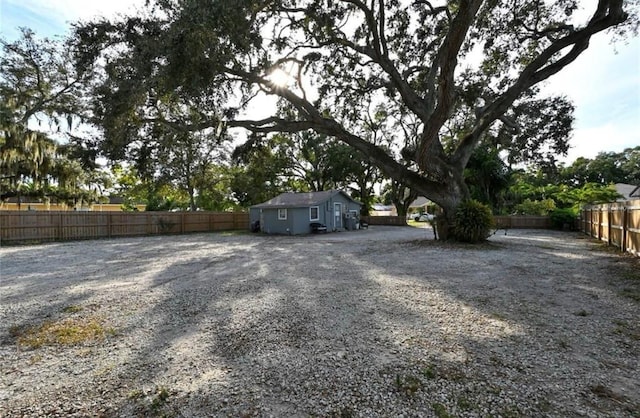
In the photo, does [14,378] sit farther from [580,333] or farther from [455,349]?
[580,333]

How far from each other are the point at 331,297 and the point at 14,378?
358 cm

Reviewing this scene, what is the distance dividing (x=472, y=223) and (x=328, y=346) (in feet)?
32.5

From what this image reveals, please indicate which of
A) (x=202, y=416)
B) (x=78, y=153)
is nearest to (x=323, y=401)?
(x=202, y=416)

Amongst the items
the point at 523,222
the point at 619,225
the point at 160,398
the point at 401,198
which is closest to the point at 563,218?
the point at 523,222

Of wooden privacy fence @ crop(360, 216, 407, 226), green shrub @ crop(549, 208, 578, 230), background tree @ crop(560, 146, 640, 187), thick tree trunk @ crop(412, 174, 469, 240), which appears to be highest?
background tree @ crop(560, 146, 640, 187)

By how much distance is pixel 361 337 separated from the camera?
3326 mm

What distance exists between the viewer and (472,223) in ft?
37.1

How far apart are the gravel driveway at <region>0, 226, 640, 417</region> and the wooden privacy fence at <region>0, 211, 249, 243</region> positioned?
10.4 m

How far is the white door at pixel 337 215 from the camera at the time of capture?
2172 cm

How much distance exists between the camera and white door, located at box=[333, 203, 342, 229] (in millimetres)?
21719

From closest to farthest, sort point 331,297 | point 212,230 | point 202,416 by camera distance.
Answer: point 202,416
point 331,297
point 212,230

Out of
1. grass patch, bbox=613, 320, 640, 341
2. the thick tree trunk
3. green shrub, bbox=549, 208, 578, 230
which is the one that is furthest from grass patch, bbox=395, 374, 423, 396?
green shrub, bbox=549, 208, 578, 230

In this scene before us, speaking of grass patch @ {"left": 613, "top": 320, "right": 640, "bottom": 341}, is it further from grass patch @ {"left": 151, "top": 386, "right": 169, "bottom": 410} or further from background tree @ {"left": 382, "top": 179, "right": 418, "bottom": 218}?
background tree @ {"left": 382, "top": 179, "right": 418, "bottom": 218}

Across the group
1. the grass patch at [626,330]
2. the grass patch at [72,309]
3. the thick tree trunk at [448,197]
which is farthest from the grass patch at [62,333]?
the thick tree trunk at [448,197]
